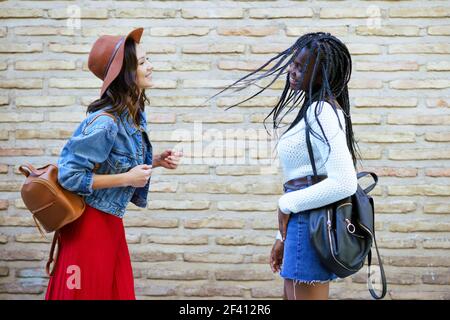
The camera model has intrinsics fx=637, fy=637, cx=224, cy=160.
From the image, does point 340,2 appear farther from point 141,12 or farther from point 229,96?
point 141,12

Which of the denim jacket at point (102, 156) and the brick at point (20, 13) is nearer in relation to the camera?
the denim jacket at point (102, 156)

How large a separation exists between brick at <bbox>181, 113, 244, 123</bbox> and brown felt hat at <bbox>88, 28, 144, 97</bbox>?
155 cm

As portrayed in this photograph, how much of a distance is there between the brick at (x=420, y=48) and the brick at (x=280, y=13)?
0.60m

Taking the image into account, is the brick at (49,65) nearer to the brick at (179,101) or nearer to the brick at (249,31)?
the brick at (179,101)

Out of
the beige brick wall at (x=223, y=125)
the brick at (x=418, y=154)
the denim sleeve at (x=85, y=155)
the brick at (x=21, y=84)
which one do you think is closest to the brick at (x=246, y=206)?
the beige brick wall at (x=223, y=125)

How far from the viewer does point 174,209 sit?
4.31 meters

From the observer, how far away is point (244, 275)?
4273mm

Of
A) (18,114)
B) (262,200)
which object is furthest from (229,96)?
(18,114)

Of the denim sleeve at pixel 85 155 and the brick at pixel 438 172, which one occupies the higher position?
the denim sleeve at pixel 85 155

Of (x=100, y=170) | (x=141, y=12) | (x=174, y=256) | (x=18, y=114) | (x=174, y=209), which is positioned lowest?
(x=174, y=256)

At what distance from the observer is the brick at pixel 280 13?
13.9 feet

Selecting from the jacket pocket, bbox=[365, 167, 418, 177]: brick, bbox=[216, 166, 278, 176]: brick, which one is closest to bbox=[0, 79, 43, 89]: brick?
bbox=[216, 166, 278, 176]: brick

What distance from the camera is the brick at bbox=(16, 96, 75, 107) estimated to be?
170 inches
